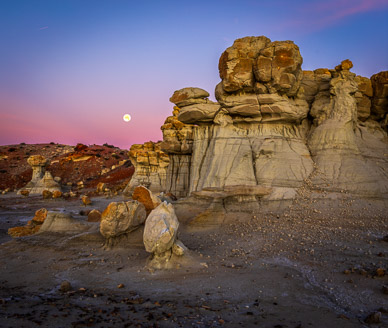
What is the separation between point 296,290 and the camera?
5.27m

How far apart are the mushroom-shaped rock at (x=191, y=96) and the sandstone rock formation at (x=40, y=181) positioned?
76.0 ft

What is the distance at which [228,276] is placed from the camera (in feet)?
19.8

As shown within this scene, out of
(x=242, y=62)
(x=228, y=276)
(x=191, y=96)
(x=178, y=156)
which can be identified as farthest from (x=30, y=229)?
(x=242, y=62)

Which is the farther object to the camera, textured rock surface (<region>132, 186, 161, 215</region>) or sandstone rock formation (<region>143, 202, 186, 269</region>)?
textured rock surface (<region>132, 186, 161, 215</region>)

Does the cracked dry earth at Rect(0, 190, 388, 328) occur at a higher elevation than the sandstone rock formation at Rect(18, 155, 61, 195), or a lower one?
higher

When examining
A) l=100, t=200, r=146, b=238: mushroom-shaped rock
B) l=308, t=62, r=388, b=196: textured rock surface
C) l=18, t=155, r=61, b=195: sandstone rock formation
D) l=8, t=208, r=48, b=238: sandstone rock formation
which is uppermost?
l=308, t=62, r=388, b=196: textured rock surface

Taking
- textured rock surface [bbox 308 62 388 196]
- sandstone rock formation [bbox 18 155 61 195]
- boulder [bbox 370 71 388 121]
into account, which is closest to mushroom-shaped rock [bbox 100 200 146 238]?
textured rock surface [bbox 308 62 388 196]

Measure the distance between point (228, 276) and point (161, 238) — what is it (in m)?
1.72

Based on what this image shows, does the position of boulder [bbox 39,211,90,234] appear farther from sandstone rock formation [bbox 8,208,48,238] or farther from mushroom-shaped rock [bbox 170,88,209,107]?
mushroom-shaped rock [bbox 170,88,209,107]

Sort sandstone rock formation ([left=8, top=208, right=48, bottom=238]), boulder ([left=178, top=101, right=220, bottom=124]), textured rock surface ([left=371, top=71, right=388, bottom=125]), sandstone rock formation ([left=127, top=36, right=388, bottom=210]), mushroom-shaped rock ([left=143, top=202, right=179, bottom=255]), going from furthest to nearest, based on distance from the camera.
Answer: textured rock surface ([left=371, top=71, right=388, bottom=125]) < boulder ([left=178, top=101, right=220, bottom=124]) < sandstone rock formation ([left=127, top=36, right=388, bottom=210]) < sandstone rock formation ([left=8, top=208, right=48, bottom=238]) < mushroom-shaped rock ([left=143, top=202, right=179, bottom=255])

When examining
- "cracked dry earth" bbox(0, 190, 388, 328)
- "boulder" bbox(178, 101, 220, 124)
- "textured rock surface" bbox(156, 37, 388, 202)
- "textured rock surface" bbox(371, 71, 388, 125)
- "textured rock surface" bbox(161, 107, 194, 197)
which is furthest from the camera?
"textured rock surface" bbox(161, 107, 194, 197)

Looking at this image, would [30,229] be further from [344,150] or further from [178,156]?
[344,150]

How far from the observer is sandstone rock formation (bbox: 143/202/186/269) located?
6422 mm

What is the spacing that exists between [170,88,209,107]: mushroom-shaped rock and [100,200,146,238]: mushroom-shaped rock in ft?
22.2
